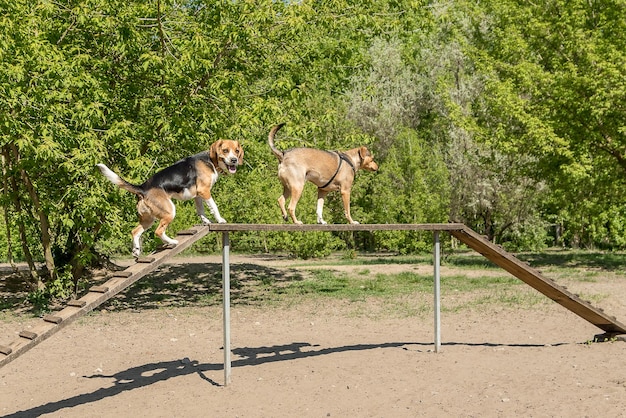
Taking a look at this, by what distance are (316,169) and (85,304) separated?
9.84ft

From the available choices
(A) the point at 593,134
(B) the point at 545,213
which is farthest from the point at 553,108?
(B) the point at 545,213

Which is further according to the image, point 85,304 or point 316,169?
point 316,169

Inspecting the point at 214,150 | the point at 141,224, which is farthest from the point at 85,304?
the point at 214,150

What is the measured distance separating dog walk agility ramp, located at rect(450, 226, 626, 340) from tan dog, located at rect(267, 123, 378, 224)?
203cm

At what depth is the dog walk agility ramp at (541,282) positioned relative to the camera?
9.66 meters

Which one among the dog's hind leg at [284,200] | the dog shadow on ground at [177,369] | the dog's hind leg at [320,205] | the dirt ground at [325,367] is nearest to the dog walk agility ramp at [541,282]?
the dirt ground at [325,367]

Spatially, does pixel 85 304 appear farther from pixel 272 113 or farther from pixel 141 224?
pixel 272 113

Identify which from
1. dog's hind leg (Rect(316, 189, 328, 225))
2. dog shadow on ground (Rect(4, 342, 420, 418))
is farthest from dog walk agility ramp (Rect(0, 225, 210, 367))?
dog shadow on ground (Rect(4, 342, 420, 418))

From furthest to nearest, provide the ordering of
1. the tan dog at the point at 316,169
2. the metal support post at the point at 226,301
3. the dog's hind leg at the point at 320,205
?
1. the metal support post at the point at 226,301
2. the dog's hind leg at the point at 320,205
3. the tan dog at the point at 316,169

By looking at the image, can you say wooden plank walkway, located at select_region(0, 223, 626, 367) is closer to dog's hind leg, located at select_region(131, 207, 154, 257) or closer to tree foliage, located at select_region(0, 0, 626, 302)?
dog's hind leg, located at select_region(131, 207, 154, 257)

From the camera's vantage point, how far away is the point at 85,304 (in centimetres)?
662

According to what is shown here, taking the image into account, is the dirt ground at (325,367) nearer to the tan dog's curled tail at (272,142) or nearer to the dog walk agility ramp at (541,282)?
the dog walk agility ramp at (541,282)

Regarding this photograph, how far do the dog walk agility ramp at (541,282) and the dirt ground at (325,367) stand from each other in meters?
0.37

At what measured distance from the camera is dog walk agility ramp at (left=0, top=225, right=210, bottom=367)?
20.3ft
